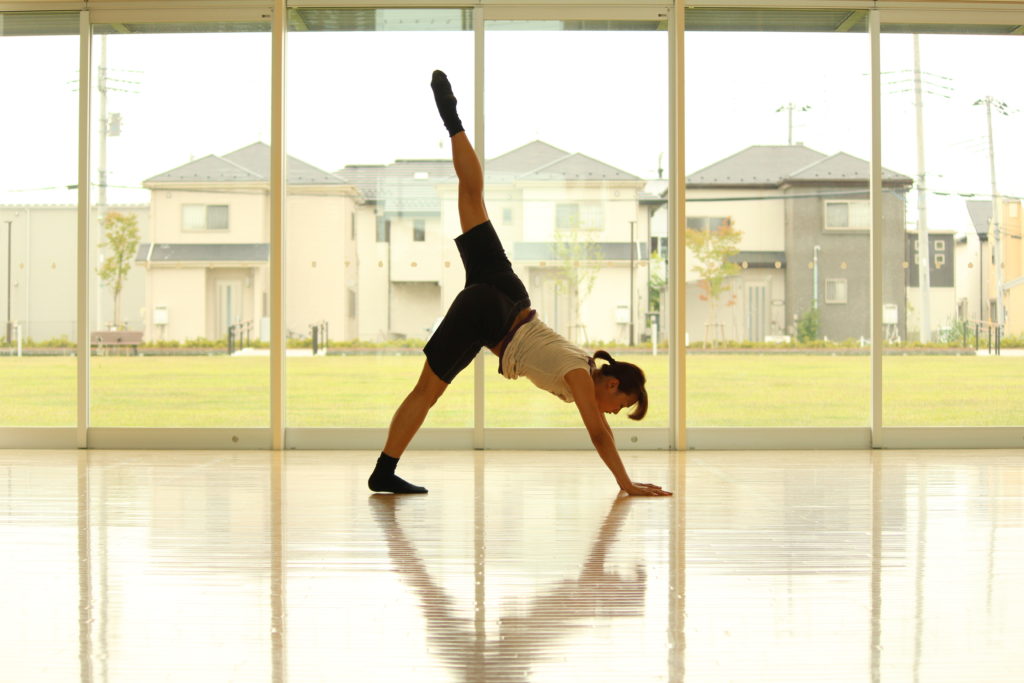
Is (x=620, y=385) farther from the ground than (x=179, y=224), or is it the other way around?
(x=179, y=224)

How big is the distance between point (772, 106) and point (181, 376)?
3671 millimetres

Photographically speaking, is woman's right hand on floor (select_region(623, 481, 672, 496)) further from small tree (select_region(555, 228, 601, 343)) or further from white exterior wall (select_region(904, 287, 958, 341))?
white exterior wall (select_region(904, 287, 958, 341))

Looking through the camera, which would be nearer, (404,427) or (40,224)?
(404,427)

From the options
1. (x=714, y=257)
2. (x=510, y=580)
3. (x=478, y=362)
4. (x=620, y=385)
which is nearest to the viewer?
(x=510, y=580)

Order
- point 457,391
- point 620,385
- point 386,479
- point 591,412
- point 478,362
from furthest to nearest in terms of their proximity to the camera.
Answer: point 457,391 < point 478,362 < point 386,479 < point 620,385 < point 591,412

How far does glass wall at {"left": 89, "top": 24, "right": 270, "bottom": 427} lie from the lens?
5793 mm

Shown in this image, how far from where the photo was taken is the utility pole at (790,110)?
5.89 metres

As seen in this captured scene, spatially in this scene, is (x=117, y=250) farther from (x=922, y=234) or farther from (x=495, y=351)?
(x=922, y=234)

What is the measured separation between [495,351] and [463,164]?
2.28 ft

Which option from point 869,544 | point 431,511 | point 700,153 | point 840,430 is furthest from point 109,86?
point 869,544

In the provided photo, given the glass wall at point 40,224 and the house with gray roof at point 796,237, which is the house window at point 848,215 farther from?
the glass wall at point 40,224

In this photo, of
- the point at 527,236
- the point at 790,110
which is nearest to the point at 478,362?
the point at 527,236

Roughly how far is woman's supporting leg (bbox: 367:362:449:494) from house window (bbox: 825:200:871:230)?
9.97 feet

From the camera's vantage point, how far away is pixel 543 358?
365 cm
